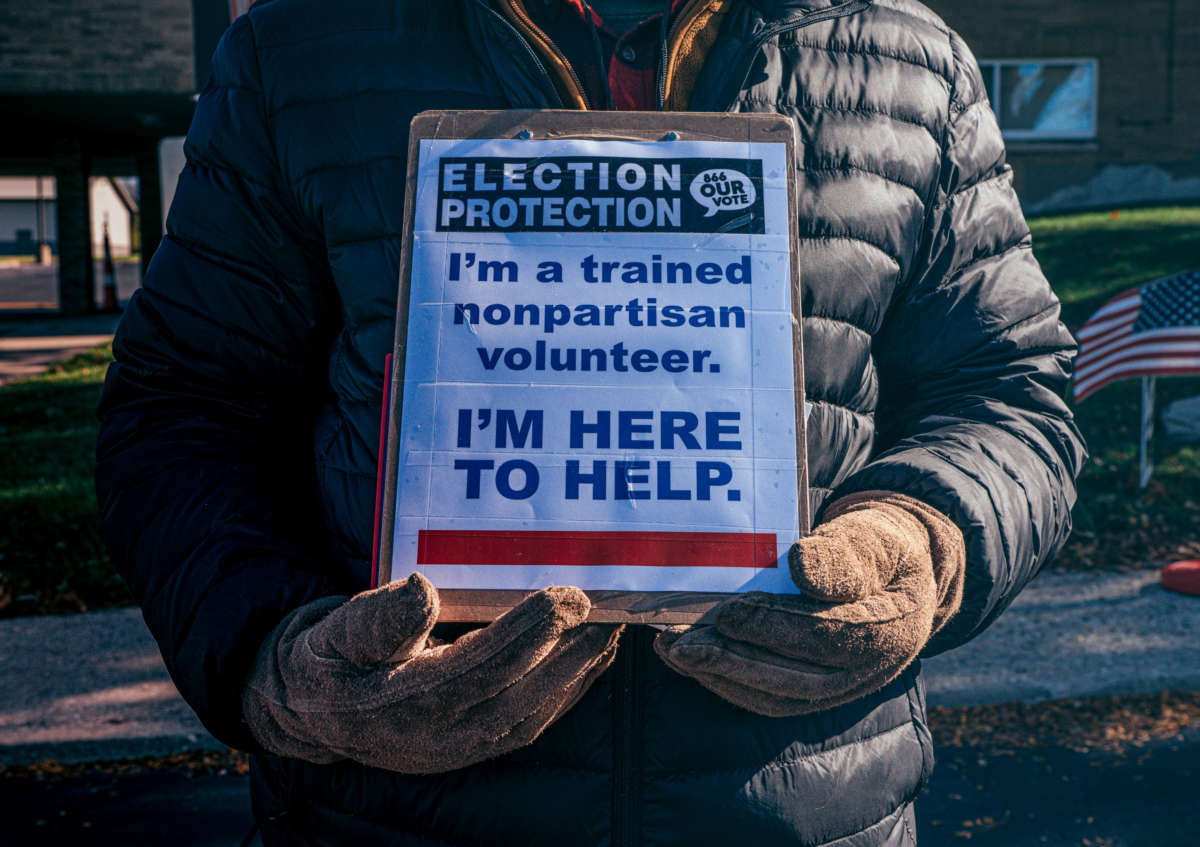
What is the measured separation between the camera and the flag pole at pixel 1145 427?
6.76 meters

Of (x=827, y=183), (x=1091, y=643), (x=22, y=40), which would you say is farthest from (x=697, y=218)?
(x=22, y=40)

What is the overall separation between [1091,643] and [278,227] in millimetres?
4425

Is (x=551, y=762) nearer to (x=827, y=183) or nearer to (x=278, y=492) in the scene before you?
(x=278, y=492)

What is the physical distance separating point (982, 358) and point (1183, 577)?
15.3ft

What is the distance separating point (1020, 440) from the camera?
1.52 meters

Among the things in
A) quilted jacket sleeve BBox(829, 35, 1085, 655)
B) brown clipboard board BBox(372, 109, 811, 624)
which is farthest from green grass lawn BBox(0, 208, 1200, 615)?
brown clipboard board BBox(372, 109, 811, 624)

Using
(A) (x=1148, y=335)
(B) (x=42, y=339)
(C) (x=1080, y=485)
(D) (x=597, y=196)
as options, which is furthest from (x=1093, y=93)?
(D) (x=597, y=196)

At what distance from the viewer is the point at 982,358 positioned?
62.0 inches

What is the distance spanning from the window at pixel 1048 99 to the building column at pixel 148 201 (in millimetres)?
13343

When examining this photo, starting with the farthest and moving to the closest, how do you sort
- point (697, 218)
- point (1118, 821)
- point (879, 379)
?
point (1118, 821)
point (879, 379)
point (697, 218)

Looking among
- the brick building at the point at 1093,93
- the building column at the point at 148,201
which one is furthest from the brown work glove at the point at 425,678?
the building column at the point at 148,201

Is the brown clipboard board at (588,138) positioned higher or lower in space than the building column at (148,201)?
lower

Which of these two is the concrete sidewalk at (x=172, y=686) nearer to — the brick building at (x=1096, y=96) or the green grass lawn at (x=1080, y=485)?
the green grass lawn at (x=1080, y=485)

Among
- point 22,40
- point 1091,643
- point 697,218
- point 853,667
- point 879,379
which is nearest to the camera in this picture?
point 853,667
